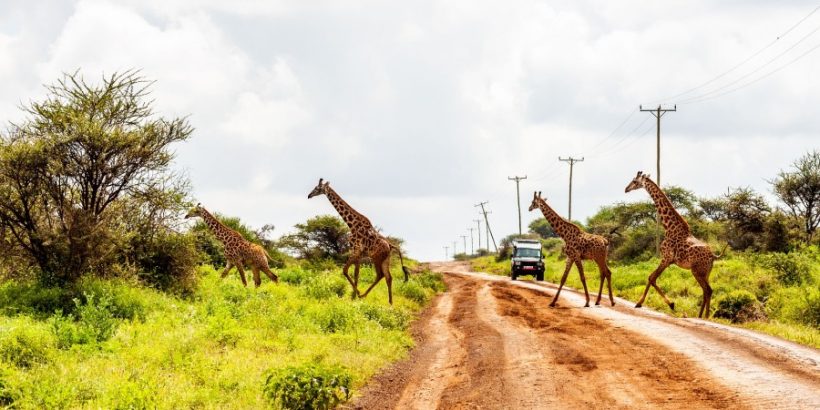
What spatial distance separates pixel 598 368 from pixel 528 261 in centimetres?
→ 2960

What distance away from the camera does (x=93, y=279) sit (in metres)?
16.0

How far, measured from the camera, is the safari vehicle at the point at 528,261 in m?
39.8

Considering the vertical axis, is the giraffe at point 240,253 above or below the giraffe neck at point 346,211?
below

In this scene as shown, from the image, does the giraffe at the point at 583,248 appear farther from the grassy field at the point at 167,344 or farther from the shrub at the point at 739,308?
the grassy field at the point at 167,344

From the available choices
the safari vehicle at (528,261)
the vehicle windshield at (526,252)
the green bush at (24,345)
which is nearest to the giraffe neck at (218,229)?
the green bush at (24,345)

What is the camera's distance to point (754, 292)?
2238 cm

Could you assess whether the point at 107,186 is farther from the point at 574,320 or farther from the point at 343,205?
the point at 574,320

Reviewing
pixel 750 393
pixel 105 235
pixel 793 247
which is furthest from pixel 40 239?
pixel 793 247

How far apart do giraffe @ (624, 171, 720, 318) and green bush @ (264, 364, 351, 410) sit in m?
12.5

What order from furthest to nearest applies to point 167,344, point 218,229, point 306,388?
1. point 218,229
2. point 167,344
3. point 306,388

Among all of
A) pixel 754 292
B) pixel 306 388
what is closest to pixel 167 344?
pixel 306 388

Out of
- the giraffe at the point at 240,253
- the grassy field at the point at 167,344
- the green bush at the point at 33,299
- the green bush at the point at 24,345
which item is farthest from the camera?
the giraffe at the point at 240,253

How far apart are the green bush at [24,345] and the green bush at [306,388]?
12.3 feet

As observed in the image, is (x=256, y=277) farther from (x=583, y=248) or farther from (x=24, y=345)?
(x=24, y=345)
